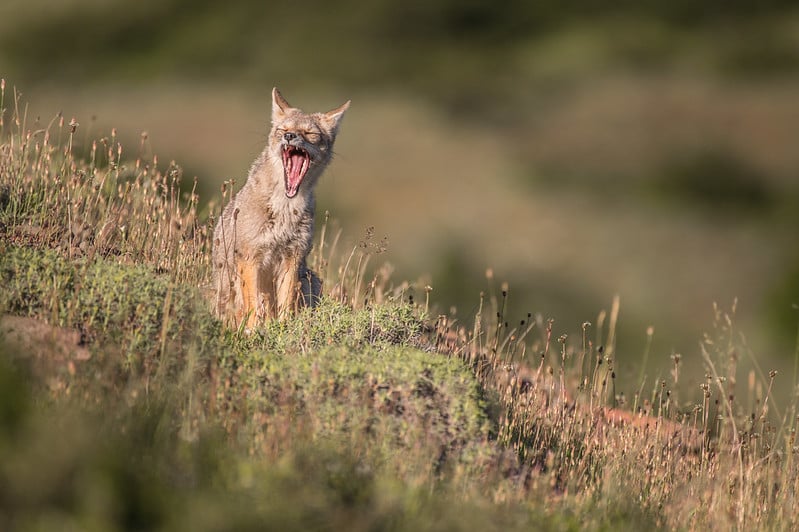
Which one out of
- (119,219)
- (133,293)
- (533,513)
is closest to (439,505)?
(533,513)

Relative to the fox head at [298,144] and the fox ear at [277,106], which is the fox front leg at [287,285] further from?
the fox ear at [277,106]

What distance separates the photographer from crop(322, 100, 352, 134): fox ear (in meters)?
7.79

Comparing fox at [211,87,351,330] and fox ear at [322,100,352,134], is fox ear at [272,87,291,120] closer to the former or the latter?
fox at [211,87,351,330]

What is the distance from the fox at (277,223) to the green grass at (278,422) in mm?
388

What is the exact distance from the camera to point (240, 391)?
5207 millimetres

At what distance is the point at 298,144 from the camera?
289 inches

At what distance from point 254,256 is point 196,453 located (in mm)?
3309

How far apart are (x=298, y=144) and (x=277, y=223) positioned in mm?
644

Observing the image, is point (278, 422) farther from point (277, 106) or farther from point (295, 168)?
point (277, 106)

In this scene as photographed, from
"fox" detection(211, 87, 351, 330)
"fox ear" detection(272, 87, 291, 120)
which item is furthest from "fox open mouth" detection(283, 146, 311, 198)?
"fox ear" detection(272, 87, 291, 120)

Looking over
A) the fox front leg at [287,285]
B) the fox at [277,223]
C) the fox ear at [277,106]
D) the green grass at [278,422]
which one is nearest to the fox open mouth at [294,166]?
the fox at [277,223]

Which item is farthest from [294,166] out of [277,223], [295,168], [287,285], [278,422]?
[278,422]

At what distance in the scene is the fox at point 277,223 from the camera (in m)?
7.27

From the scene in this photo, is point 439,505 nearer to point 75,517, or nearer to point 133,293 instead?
point 75,517
